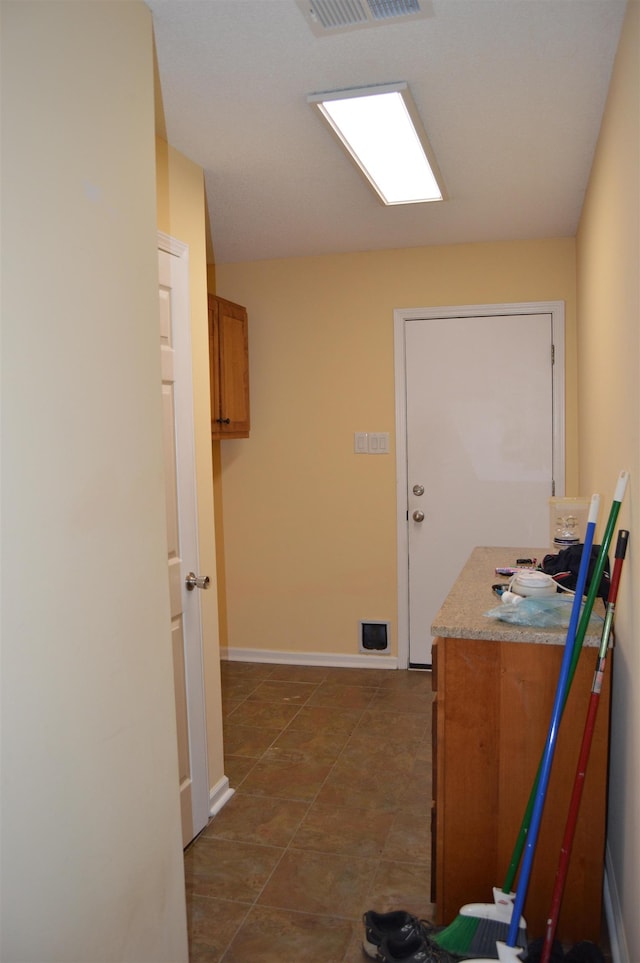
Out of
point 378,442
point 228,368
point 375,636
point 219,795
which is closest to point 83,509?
point 219,795

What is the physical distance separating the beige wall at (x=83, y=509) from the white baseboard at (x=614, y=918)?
1097mm

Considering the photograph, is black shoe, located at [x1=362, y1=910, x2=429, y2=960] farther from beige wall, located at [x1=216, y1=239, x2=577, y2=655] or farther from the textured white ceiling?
beige wall, located at [x1=216, y1=239, x2=577, y2=655]

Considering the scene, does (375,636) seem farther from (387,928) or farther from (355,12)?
(355,12)

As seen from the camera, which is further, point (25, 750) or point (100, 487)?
point (100, 487)

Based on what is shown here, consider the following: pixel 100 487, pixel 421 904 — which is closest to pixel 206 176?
pixel 100 487

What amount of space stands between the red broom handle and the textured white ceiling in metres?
1.35

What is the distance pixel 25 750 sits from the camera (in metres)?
1.35

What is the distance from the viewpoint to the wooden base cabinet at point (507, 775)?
6.58 ft

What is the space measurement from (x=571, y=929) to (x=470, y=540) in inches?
99.5

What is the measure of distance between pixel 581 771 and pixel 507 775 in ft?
0.95

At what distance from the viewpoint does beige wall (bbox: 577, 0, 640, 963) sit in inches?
70.1

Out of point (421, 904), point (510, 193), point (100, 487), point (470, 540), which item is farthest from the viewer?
point (470, 540)

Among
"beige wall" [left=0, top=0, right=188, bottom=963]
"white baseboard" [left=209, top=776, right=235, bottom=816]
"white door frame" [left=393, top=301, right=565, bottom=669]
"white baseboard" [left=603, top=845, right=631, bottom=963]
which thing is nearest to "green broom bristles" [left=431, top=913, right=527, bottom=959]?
"white baseboard" [left=603, top=845, right=631, bottom=963]

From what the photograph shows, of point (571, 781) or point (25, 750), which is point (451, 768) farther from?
point (25, 750)
